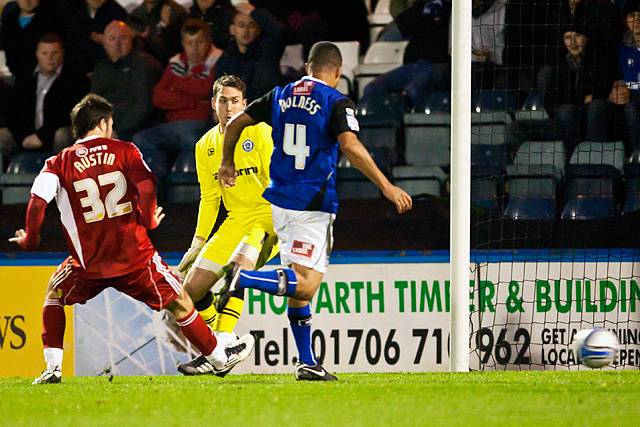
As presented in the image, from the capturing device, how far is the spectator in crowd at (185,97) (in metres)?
11.1

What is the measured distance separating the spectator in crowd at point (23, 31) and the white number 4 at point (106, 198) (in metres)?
5.45

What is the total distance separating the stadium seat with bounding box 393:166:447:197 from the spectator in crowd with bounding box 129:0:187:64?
112 inches

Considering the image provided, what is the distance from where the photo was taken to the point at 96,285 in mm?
6914

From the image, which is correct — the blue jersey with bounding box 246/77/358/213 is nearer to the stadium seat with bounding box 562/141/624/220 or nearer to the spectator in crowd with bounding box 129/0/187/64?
the stadium seat with bounding box 562/141/624/220

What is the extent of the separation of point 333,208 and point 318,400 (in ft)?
4.90

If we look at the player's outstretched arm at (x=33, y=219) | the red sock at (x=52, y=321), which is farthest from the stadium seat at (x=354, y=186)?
the player's outstretched arm at (x=33, y=219)

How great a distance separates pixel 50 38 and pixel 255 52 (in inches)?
84.5

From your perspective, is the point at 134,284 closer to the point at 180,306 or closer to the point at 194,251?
the point at 180,306

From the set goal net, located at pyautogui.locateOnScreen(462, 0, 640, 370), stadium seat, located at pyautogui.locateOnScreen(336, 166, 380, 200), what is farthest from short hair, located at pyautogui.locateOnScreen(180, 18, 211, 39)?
goal net, located at pyautogui.locateOnScreen(462, 0, 640, 370)

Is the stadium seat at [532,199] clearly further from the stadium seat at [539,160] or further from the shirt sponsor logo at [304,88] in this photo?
the shirt sponsor logo at [304,88]

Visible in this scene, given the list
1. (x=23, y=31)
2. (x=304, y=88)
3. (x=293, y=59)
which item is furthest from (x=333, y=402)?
(x=23, y=31)

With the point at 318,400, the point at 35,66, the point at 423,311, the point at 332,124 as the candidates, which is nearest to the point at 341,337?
the point at 423,311

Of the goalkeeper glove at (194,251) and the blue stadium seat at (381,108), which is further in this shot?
the blue stadium seat at (381,108)

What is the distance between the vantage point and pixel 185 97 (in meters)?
11.3
